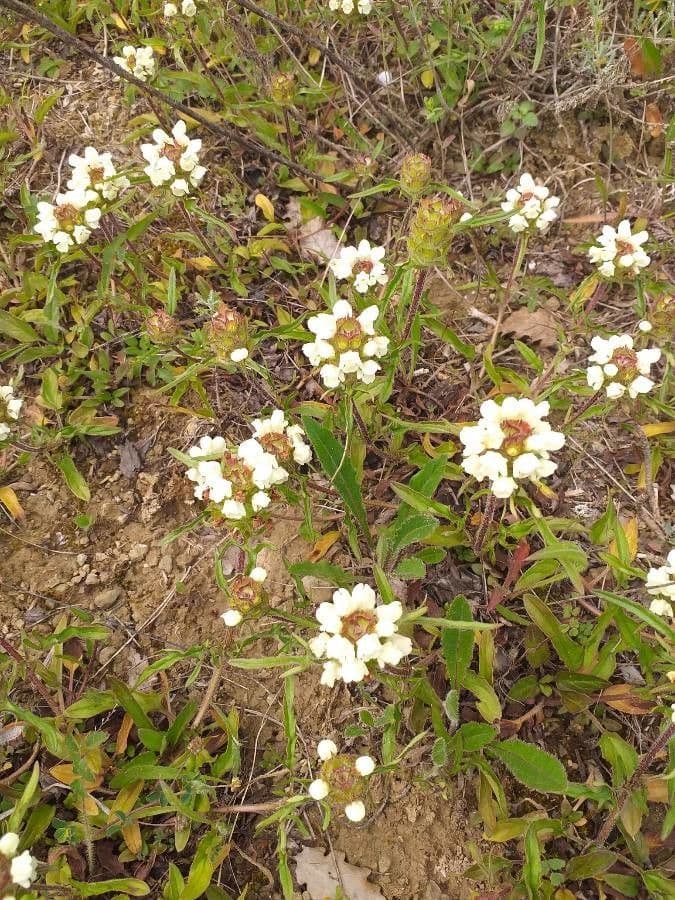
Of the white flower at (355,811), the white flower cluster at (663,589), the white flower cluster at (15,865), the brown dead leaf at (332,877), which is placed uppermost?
the white flower cluster at (15,865)

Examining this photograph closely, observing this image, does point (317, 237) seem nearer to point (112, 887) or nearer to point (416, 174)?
point (416, 174)

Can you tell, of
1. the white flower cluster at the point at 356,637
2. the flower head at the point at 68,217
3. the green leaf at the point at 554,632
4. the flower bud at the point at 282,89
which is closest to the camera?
the white flower cluster at the point at 356,637

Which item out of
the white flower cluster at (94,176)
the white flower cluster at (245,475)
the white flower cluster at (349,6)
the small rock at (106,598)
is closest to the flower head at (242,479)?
the white flower cluster at (245,475)

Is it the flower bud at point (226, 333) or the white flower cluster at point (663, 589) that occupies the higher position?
the flower bud at point (226, 333)

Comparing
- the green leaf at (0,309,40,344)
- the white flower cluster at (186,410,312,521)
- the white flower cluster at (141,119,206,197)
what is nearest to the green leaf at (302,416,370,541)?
the white flower cluster at (186,410,312,521)

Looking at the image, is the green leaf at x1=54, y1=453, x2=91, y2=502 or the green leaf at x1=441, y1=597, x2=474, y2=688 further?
the green leaf at x1=54, y1=453, x2=91, y2=502

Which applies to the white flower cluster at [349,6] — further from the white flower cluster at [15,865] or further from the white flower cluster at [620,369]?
the white flower cluster at [15,865]

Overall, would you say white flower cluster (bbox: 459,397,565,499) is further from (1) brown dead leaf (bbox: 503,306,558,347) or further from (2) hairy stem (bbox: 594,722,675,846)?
(1) brown dead leaf (bbox: 503,306,558,347)
